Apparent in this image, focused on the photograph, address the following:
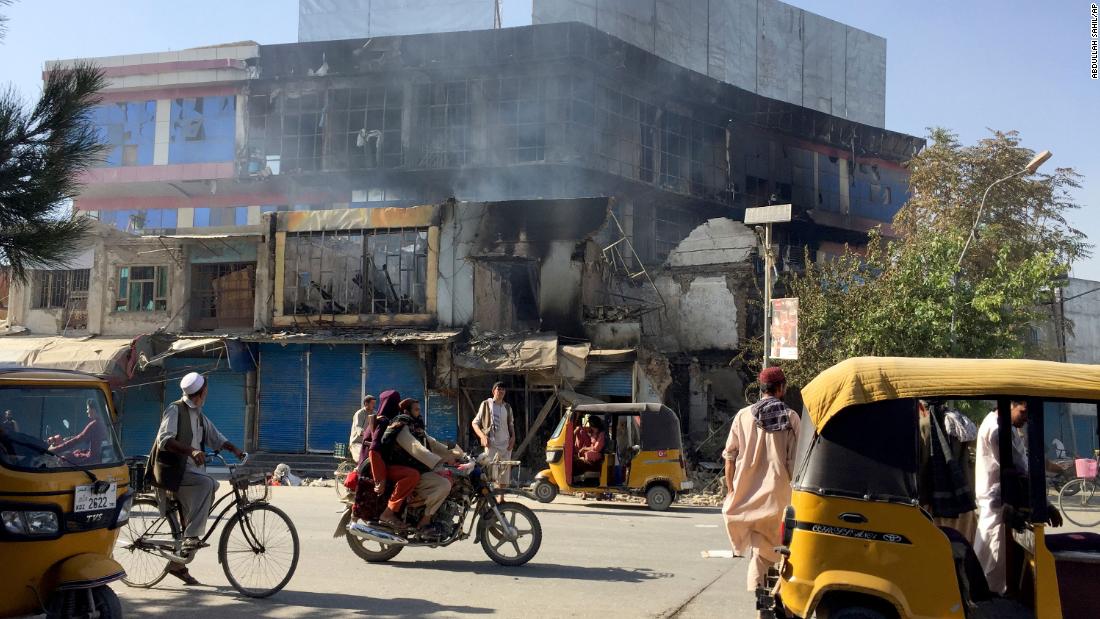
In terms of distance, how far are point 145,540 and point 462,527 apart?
2762 millimetres

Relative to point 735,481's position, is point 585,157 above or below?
above

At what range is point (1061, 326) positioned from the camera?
26344mm

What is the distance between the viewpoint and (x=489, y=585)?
7.93 m

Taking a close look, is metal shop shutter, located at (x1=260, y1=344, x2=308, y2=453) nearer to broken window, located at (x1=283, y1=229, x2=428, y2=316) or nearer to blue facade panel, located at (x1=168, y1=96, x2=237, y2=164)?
broken window, located at (x1=283, y1=229, x2=428, y2=316)

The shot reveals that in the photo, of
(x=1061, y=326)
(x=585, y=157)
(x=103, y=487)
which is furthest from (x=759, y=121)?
(x=103, y=487)

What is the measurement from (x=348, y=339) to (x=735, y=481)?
17.5 metres

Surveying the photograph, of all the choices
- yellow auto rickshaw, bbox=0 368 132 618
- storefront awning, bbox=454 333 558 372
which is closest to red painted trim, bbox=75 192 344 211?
storefront awning, bbox=454 333 558 372

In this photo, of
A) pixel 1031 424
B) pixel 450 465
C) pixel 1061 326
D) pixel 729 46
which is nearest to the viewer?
pixel 1031 424

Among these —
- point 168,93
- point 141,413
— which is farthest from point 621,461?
point 168,93

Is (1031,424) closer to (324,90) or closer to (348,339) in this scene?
(348,339)

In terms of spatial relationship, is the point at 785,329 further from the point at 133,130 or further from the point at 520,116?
the point at 133,130

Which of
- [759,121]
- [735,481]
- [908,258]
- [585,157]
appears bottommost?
[735,481]

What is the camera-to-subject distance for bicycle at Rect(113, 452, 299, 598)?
7.51m

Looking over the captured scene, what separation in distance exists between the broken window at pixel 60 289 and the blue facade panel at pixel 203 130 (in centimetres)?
1664
